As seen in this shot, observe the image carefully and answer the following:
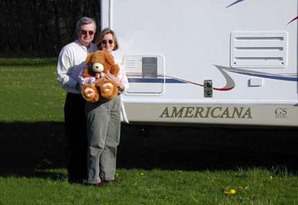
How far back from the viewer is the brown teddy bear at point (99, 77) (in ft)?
19.4

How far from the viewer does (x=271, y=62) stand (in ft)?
20.2

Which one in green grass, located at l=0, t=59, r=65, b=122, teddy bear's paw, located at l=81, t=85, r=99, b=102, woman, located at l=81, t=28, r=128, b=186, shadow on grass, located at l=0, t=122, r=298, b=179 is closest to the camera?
teddy bear's paw, located at l=81, t=85, r=99, b=102

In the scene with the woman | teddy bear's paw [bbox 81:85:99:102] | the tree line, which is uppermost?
the tree line

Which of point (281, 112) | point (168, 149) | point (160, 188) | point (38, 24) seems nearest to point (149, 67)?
point (160, 188)

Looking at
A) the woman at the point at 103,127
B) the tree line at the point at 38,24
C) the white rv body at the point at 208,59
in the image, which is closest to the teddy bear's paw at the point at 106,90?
the woman at the point at 103,127

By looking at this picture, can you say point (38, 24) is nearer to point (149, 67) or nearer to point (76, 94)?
point (76, 94)

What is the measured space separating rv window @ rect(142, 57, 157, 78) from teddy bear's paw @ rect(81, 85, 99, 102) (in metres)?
0.64

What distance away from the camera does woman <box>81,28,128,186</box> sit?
609 centimetres

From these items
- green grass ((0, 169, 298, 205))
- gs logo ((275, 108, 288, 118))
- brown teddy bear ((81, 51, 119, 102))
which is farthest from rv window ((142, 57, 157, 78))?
gs logo ((275, 108, 288, 118))

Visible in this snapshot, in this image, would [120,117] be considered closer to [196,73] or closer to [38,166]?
[196,73]

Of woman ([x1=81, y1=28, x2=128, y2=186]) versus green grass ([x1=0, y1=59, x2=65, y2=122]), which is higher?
woman ([x1=81, y1=28, x2=128, y2=186])

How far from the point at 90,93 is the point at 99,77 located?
8.3 inches

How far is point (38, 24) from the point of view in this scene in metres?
46.3

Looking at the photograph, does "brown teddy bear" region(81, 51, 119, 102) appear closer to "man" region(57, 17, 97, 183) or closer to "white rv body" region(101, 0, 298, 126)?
"man" region(57, 17, 97, 183)
